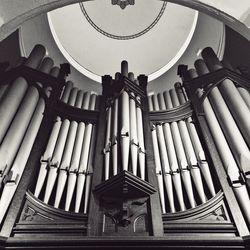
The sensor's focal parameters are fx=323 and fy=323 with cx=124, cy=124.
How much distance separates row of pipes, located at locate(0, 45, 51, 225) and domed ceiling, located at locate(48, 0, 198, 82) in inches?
68.1

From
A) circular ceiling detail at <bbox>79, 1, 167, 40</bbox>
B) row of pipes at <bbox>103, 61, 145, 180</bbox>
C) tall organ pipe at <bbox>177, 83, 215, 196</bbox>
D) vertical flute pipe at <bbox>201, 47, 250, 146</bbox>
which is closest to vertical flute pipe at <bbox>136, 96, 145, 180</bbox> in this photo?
row of pipes at <bbox>103, 61, 145, 180</bbox>

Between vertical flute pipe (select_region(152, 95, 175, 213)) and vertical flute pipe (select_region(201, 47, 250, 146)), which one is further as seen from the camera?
vertical flute pipe (select_region(201, 47, 250, 146))

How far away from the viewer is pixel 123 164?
3.23 meters

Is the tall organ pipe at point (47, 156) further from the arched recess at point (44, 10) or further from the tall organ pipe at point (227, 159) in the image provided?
the tall organ pipe at point (227, 159)

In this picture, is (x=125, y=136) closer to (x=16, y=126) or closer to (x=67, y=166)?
(x=67, y=166)

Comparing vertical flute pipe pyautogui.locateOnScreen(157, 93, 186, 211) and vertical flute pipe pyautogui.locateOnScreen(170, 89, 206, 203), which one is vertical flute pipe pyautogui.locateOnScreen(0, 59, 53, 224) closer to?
vertical flute pipe pyautogui.locateOnScreen(157, 93, 186, 211)

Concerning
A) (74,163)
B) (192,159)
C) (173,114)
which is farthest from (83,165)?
(173,114)

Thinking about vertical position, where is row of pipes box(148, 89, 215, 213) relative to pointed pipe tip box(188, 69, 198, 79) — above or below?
below

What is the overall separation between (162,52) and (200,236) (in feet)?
16.4

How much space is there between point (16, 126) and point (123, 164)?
1.36m

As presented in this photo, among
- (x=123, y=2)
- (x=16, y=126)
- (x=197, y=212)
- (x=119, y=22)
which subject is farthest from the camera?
(x=119, y=22)

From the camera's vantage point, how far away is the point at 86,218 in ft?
9.33

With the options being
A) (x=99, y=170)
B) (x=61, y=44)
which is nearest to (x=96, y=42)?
(x=61, y=44)

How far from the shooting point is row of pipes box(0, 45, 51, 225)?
2.98 m
